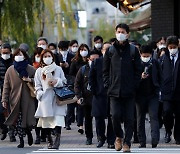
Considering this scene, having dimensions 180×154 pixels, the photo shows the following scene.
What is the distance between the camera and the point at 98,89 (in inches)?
555

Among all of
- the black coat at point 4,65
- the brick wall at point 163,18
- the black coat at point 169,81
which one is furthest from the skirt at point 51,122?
the brick wall at point 163,18

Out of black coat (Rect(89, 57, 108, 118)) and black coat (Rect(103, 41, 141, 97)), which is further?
black coat (Rect(89, 57, 108, 118))

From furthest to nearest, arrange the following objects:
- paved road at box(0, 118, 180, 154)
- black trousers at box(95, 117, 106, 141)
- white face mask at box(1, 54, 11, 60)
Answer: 1. white face mask at box(1, 54, 11, 60)
2. black trousers at box(95, 117, 106, 141)
3. paved road at box(0, 118, 180, 154)

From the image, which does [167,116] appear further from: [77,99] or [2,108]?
[2,108]

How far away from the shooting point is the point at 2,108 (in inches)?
619

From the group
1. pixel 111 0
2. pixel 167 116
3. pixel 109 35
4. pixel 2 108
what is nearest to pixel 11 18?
pixel 111 0

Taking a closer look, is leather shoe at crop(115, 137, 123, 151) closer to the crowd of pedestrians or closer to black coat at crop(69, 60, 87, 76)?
the crowd of pedestrians

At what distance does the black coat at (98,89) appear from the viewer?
14062 mm

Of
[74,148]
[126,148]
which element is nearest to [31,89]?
[74,148]

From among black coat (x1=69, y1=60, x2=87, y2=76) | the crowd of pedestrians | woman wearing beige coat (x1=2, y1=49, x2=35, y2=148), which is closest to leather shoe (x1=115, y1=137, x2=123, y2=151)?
the crowd of pedestrians

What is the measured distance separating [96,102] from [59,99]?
1040 millimetres

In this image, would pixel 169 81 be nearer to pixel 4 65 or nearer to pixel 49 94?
pixel 49 94

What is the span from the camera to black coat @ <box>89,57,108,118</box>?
14.1 m

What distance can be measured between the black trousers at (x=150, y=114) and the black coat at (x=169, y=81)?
60 centimetres
